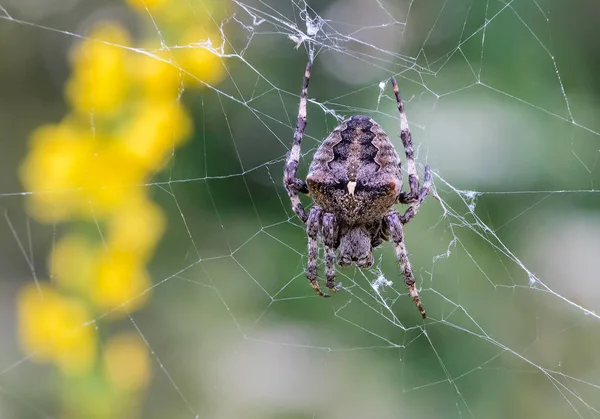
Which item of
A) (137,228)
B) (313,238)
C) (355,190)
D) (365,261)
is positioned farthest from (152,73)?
(365,261)

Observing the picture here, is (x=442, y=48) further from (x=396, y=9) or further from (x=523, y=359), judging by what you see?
(x=523, y=359)

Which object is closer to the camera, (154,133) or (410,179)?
(410,179)

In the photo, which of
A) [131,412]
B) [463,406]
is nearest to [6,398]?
[131,412]

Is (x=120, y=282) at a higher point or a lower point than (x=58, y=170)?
lower

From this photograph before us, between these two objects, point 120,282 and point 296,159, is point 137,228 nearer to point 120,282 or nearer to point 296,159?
point 120,282

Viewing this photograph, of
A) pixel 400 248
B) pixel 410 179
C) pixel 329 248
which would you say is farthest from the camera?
pixel 329 248
